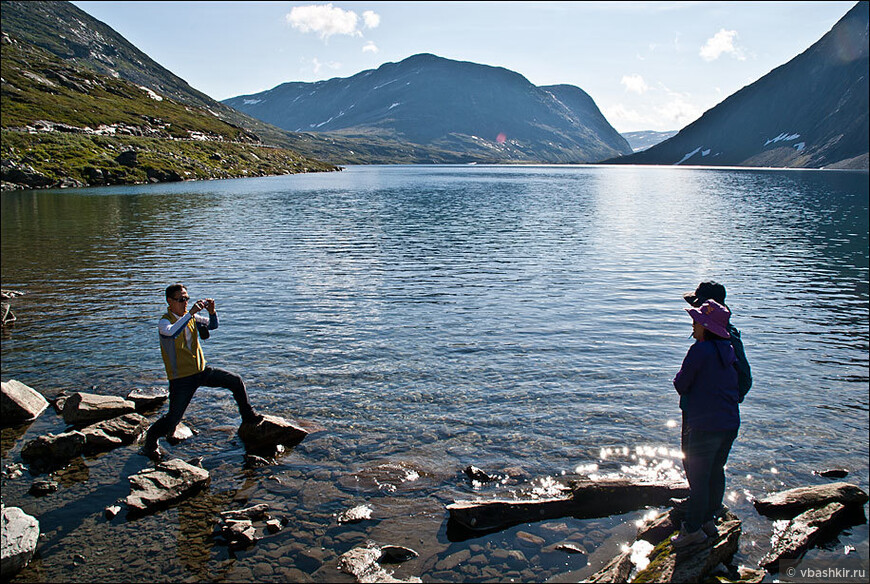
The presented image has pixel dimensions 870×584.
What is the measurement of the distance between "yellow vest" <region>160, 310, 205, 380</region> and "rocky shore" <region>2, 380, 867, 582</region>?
78.5 inches

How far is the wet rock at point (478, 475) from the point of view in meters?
12.7

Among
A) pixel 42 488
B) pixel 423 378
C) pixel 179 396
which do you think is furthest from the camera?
pixel 423 378

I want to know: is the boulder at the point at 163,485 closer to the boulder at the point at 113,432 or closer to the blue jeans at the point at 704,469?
the boulder at the point at 113,432

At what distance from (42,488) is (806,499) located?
15.2 m

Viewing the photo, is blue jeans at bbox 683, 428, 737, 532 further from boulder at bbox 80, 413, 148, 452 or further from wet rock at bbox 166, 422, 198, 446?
boulder at bbox 80, 413, 148, 452

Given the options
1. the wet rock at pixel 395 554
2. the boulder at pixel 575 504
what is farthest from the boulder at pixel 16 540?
the boulder at pixel 575 504

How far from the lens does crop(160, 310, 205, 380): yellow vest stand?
1286 cm

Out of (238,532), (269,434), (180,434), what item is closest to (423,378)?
(269,434)

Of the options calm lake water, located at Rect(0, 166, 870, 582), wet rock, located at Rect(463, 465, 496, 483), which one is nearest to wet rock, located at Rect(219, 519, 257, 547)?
calm lake water, located at Rect(0, 166, 870, 582)

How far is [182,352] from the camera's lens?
515 inches

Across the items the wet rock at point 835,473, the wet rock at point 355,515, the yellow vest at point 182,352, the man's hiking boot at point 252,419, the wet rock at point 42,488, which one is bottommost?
the wet rock at point 835,473

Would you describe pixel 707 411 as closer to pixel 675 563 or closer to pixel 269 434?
pixel 675 563

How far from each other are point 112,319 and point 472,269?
2189 cm

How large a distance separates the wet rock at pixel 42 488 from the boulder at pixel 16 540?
5.31 feet
